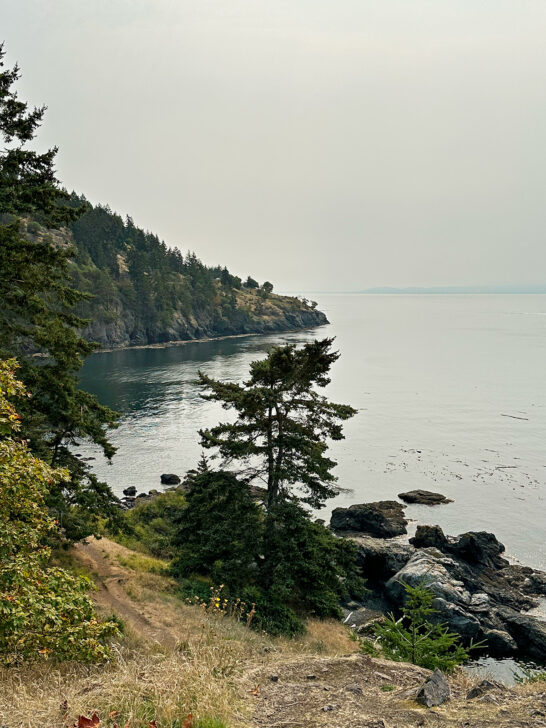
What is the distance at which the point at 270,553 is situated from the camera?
22.9 meters

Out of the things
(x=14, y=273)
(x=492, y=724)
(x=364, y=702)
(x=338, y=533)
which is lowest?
(x=338, y=533)

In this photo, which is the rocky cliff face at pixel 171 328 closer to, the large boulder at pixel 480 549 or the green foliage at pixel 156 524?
the green foliage at pixel 156 524

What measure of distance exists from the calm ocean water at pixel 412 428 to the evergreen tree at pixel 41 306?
2903cm

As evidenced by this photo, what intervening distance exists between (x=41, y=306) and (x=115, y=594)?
12.8 metres

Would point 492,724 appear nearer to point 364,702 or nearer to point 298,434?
point 364,702

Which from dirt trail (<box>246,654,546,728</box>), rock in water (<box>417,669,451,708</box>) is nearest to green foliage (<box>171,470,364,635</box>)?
dirt trail (<box>246,654,546,728</box>)

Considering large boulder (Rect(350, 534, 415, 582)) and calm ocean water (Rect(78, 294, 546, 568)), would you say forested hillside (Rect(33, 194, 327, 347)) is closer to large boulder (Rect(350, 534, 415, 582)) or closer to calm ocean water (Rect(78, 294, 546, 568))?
calm ocean water (Rect(78, 294, 546, 568))

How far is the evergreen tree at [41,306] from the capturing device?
1823 cm

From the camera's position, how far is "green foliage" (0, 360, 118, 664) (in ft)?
25.9

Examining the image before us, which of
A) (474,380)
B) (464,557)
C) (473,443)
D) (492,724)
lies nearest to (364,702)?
(492,724)

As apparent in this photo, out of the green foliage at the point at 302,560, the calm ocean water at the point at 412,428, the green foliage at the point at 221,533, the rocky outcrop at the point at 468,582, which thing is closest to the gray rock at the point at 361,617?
the rocky outcrop at the point at 468,582

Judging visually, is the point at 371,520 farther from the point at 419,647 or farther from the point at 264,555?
the point at 419,647

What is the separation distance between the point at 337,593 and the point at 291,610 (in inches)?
166

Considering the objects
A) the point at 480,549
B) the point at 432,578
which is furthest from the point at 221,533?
the point at 480,549
